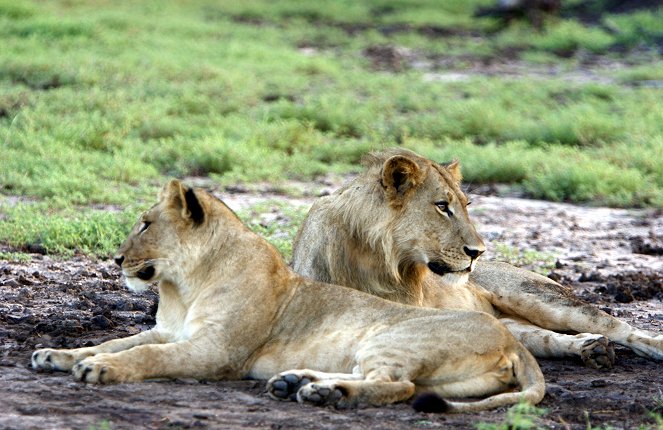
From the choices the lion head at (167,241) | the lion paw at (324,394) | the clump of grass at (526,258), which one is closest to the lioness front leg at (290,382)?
the lion paw at (324,394)

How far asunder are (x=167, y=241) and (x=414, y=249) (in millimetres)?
1045

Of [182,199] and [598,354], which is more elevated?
[182,199]

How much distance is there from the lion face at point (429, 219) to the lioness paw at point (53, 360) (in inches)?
56.3

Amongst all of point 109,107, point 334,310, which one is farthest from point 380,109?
point 334,310

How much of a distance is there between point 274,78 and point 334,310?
375 inches

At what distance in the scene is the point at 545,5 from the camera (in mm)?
21609

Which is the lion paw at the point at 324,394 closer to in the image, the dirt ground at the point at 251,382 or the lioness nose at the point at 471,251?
the dirt ground at the point at 251,382

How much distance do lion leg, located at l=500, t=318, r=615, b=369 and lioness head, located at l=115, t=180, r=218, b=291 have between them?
1.69 metres

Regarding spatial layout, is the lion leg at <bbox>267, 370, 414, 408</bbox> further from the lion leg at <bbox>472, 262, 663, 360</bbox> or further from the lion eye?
the lion leg at <bbox>472, 262, 663, 360</bbox>

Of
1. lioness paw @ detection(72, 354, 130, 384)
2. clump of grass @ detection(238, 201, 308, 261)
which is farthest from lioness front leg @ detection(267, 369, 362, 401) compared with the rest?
clump of grass @ detection(238, 201, 308, 261)

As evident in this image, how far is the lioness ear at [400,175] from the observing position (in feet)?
17.2

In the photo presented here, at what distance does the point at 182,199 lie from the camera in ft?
16.0

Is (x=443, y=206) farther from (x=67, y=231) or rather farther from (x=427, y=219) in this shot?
(x=67, y=231)

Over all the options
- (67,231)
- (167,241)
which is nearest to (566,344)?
(167,241)
